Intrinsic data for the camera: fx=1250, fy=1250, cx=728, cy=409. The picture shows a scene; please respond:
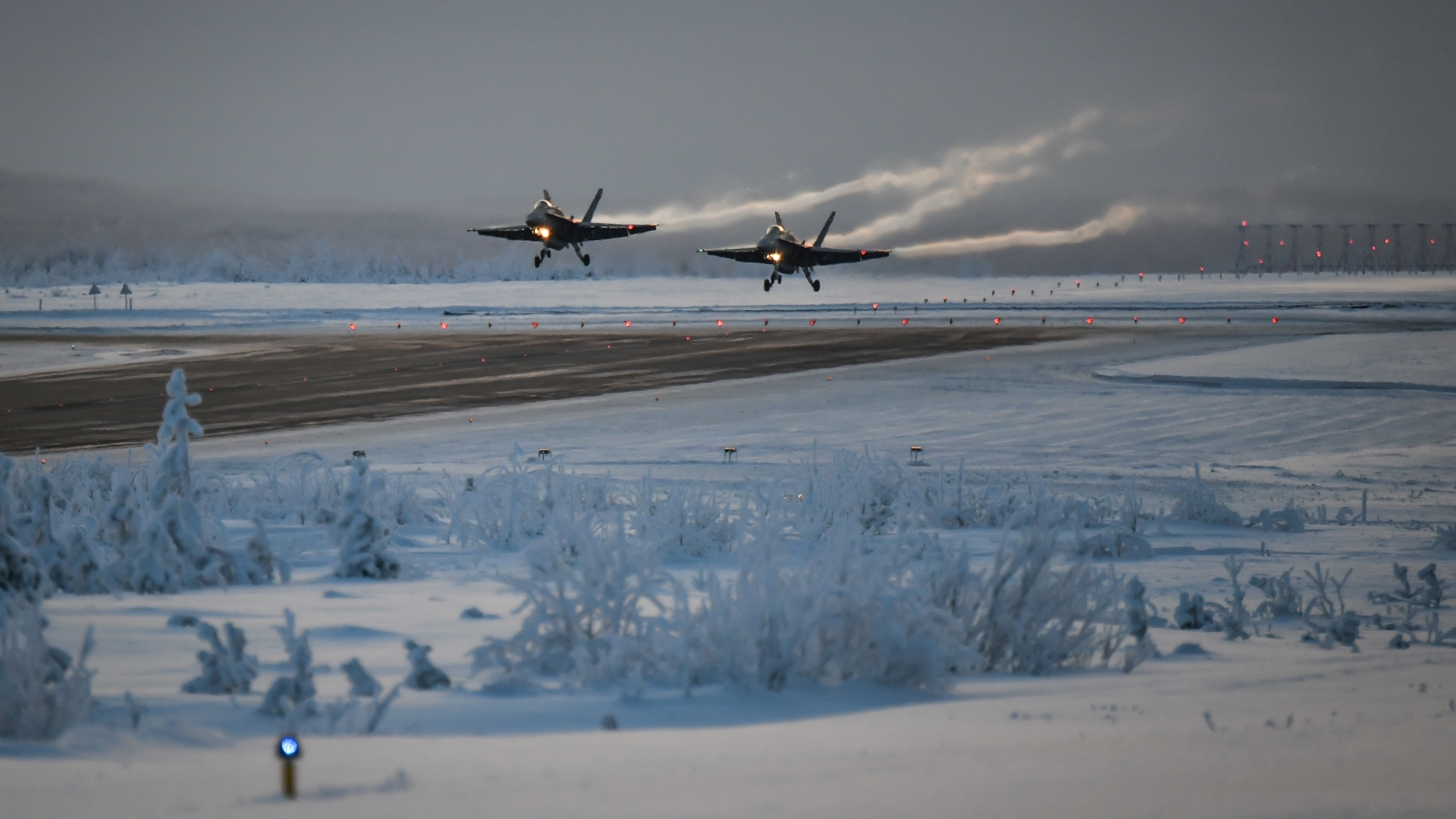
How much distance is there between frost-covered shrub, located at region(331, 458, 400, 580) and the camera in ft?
34.6

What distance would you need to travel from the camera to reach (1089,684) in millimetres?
7004

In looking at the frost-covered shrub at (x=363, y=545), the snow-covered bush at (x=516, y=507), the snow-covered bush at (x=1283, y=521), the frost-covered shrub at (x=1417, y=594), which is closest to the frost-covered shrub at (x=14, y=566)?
the frost-covered shrub at (x=363, y=545)

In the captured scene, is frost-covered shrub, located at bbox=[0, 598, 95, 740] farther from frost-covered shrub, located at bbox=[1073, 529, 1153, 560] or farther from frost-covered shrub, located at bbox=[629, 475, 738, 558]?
frost-covered shrub, located at bbox=[1073, 529, 1153, 560]

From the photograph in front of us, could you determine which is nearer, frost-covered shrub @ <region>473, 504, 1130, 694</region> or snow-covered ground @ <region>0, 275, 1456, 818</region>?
snow-covered ground @ <region>0, 275, 1456, 818</region>

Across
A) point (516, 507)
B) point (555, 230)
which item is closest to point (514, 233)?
point (555, 230)

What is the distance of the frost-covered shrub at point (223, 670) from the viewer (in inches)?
244

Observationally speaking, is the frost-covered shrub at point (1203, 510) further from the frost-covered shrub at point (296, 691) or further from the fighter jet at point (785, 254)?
the fighter jet at point (785, 254)

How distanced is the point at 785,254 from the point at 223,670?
5089 cm

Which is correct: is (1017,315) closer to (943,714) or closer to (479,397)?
(479,397)

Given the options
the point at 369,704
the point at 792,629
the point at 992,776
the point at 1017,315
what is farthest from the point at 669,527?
the point at 1017,315

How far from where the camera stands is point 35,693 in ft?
17.1

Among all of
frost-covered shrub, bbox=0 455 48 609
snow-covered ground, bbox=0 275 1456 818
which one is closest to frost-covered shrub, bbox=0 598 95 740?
→ snow-covered ground, bbox=0 275 1456 818

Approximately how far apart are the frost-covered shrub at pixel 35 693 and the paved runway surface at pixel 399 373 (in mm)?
22751

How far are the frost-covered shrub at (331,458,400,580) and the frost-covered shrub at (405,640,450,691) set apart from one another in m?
4.26
